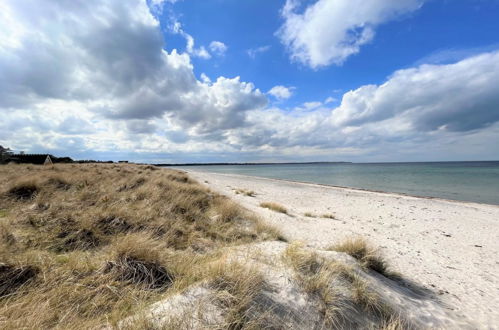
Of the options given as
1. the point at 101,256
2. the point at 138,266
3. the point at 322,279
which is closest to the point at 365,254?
the point at 322,279

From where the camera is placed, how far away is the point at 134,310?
2.44 m

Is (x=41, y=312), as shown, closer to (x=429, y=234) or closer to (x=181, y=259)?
(x=181, y=259)

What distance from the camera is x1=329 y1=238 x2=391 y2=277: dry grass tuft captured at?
473cm

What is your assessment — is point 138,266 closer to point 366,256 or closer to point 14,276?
point 14,276

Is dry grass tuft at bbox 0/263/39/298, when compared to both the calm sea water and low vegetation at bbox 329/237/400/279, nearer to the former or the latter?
low vegetation at bbox 329/237/400/279

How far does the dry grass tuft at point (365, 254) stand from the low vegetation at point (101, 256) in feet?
6.78

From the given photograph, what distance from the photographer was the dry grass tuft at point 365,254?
4.73 m

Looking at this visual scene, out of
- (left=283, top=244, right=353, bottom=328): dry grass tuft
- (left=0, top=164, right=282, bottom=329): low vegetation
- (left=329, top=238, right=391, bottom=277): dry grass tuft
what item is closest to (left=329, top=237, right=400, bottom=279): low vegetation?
(left=329, top=238, right=391, bottom=277): dry grass tuft

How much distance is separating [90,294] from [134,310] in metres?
0.72

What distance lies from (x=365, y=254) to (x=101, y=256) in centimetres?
563

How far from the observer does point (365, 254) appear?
492 cm

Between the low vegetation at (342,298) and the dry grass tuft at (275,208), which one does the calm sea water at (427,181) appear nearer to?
the dry grass tuft at (275,208)

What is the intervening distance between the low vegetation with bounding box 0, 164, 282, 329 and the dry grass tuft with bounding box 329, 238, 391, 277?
2.07 metres

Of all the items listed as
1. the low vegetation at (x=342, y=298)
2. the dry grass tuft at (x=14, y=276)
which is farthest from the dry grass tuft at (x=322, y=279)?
the dry grass tuft at (x=14, y=276)
